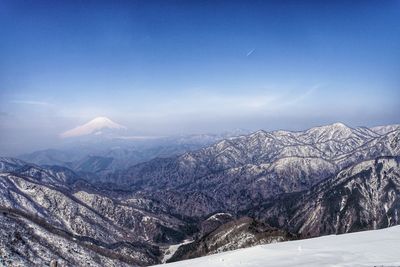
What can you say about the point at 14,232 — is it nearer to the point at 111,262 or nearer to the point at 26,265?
the point at 26,265

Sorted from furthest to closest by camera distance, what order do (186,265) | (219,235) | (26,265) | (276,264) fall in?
(219,235)
(26,265)
(186,265)
(276,264)

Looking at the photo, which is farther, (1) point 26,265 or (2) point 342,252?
(1) point 26,265

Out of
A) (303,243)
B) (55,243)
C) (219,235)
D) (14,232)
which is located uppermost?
(303,243)

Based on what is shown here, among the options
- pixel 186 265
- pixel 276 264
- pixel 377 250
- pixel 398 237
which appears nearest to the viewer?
pixel 276 264

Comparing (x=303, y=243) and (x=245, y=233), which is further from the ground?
(x=303, y=243)

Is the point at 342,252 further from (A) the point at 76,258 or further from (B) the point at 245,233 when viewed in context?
(B) the point at 245,233

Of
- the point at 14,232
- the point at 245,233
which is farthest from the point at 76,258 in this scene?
the point at 245,233
